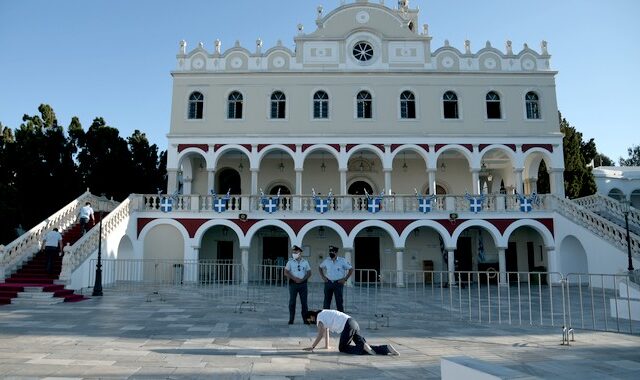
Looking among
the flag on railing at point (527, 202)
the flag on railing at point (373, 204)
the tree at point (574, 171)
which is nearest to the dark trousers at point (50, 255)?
the flag on railing at point (373, 204)

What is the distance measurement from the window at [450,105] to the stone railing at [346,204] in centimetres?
476

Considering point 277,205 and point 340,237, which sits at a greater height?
point 277,205

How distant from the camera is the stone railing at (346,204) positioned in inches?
908

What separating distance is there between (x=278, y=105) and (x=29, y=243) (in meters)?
13.2

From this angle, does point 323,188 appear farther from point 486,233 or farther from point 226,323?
point 226,323

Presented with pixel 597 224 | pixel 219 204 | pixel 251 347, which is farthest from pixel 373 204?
pixel 251 347

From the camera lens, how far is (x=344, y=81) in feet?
82.1

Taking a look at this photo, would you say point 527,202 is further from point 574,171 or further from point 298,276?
point 298,276

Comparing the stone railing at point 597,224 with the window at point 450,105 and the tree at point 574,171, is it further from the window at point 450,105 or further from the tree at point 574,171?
the tree at point 574,171

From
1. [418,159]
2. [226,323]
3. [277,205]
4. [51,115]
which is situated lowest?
[226,323]

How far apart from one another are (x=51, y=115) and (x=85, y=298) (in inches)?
767

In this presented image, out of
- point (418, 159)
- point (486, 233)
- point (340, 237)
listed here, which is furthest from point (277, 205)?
point (486, 233)

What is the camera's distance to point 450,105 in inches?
995

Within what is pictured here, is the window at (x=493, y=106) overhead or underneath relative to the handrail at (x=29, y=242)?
overhead
